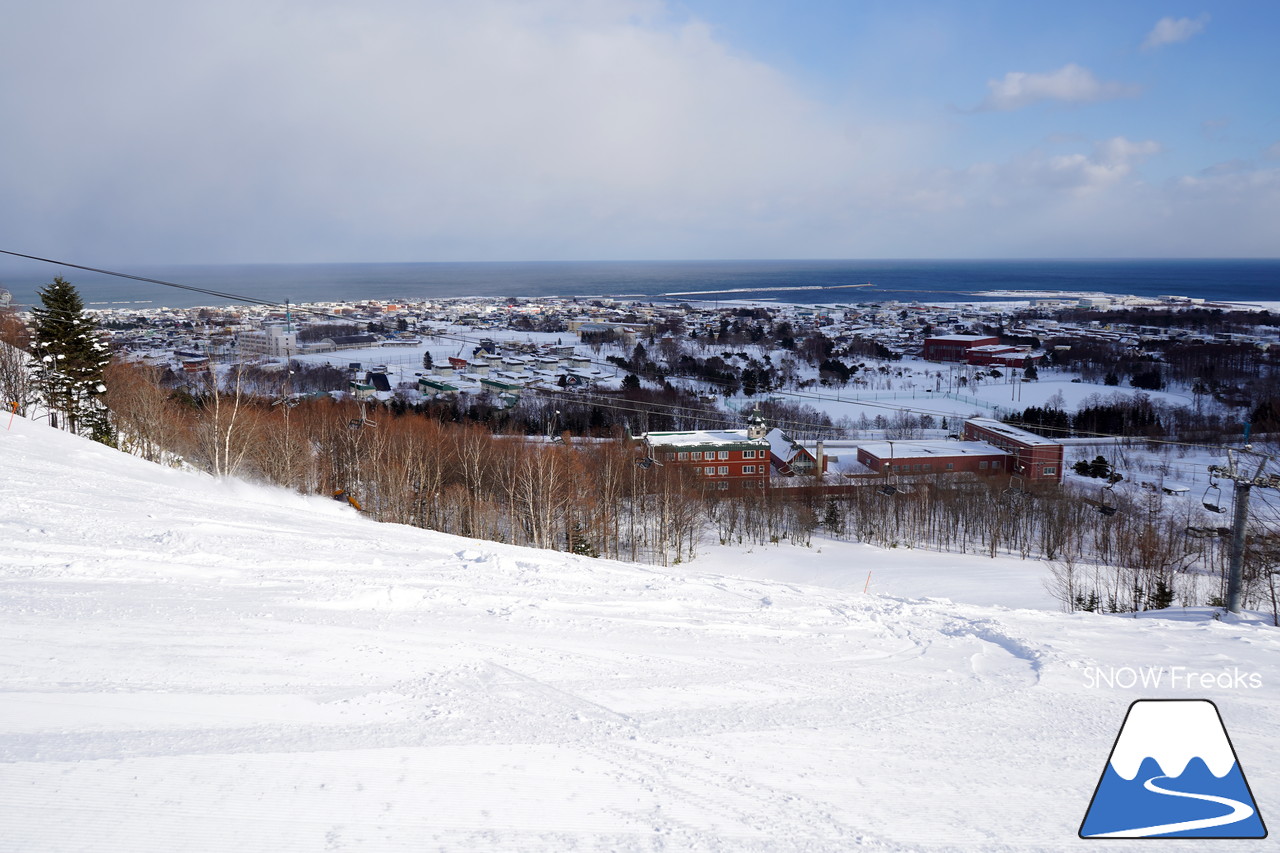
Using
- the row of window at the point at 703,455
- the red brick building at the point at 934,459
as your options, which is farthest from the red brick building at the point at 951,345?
the row of window at the point at 703,455

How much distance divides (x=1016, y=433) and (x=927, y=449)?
17.8 feet

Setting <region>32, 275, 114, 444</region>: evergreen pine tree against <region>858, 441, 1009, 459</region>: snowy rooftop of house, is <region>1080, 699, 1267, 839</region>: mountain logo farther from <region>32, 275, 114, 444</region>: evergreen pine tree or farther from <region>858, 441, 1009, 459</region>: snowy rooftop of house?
<region>858, 441, 1009, 459</region>: snowy rooftop of house

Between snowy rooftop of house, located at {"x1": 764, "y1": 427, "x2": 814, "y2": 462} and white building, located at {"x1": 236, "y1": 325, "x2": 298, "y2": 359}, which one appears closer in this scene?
snowy rooftop of house, located at {"x1": 764, "y1": 427, "x2": 814, "y2": 462}

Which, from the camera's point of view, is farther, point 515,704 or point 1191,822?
point 515,704

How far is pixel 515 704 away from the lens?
5.30m

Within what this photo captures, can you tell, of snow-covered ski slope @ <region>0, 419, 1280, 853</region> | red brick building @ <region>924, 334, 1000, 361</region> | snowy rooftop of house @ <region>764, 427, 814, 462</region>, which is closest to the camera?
snow-covered ski slope @ <region>0, 419, 1280, 853</region>

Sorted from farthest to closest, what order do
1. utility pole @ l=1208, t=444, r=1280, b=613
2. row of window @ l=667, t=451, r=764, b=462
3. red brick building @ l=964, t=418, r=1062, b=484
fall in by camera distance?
red brick building @ l=964, t=418, r=1062, b=484, row of window @ l=667, t=451, r=764, b=462, utility pole @ l=1208, t=444, r=1280, b=613

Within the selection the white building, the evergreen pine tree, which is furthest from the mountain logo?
the white building

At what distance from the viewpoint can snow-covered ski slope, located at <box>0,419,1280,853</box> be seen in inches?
154

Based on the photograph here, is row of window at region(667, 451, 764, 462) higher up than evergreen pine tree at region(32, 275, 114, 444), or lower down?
lower down

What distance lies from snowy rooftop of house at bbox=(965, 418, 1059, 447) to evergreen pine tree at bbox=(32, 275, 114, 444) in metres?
35.4

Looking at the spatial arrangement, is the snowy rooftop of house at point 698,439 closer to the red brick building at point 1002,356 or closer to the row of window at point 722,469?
the row of window at point 722,469

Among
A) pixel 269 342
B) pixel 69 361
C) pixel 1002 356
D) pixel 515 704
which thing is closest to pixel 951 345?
pixel 1002 356

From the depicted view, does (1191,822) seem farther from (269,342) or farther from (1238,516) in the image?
(269,342)
